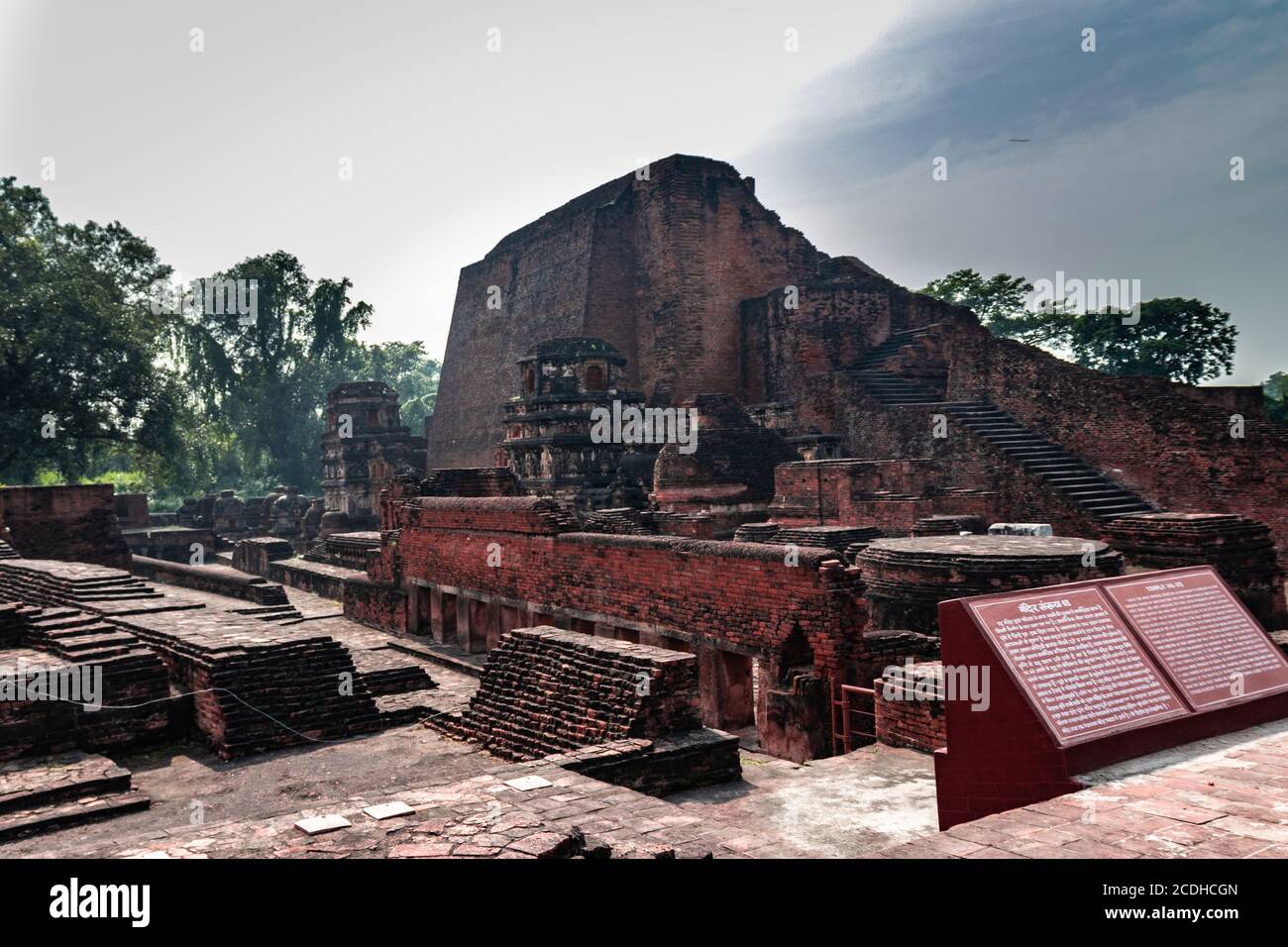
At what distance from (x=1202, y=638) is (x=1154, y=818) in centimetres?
186

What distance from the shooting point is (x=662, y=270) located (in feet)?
80.2

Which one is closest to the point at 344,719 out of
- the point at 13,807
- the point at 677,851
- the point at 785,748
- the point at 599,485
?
the point at 13,807

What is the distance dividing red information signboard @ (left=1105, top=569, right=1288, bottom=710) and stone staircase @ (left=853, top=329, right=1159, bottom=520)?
932 centimetres

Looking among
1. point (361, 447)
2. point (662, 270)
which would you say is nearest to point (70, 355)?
point (361, 447)

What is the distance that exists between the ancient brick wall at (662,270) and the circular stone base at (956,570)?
1340cm

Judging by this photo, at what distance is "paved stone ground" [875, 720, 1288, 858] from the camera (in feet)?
10.3

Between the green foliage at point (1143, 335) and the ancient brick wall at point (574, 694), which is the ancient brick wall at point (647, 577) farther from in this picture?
the green foliage at point (1143, 335)

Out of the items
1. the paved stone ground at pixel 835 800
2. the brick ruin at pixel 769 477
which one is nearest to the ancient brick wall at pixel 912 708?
the paved stone ground at pixel 835 800

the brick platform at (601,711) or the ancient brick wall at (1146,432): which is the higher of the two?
the ancient brick wall at (1146,432)

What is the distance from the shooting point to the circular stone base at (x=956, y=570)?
889cm

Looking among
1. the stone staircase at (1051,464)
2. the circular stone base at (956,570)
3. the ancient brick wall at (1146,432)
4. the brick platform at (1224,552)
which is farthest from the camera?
the stone staircase at (1051,464)

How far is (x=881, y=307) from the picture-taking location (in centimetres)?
2239

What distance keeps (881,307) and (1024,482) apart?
8.58 meters

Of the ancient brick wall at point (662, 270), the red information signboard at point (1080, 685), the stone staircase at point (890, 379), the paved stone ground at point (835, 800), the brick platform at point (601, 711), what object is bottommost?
the paved stone ground at point (835, 800)
